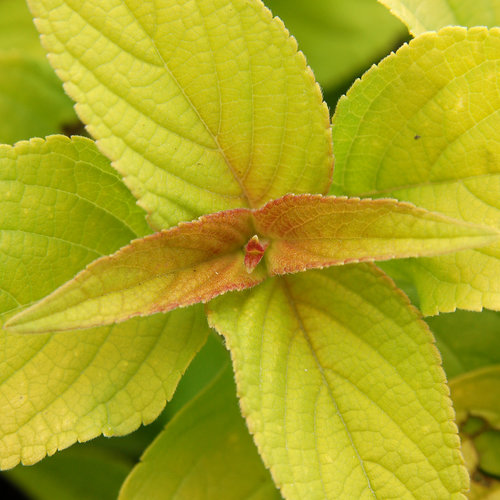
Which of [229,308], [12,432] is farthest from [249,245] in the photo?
[12,432]

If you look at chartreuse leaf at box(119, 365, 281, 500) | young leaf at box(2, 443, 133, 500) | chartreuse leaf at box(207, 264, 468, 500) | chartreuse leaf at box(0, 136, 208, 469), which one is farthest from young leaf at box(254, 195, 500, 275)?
young leaf at box(2, 443, 133, 500)

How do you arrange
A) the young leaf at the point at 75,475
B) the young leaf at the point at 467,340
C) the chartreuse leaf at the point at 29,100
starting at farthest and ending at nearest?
the chartreuse leaf at the point at 29,100 → the young leaf at the point at 75,475 → the young leaf at the point at 467,340

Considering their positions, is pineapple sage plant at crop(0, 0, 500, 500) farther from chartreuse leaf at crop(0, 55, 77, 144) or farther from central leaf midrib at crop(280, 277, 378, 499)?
chartreuse leaf at crop(0, 55, 77, 144)

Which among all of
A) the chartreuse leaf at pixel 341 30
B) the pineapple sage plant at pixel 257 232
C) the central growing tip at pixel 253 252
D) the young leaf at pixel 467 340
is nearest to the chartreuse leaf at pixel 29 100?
the chartreuse leaf at pixel 341 30

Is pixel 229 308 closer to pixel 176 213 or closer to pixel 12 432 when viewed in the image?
pixel 176 213

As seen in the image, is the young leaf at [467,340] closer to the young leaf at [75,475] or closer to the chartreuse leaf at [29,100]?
the young leaf at [75,475]

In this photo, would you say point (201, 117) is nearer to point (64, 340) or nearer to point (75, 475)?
point (64, 340)

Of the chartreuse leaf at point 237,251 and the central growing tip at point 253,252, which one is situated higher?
the chartreuse leaf at point 237,251

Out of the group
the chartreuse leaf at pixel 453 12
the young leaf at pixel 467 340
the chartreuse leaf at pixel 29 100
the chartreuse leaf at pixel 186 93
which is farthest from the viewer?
the chartreuse leaf at pixel 29 100
